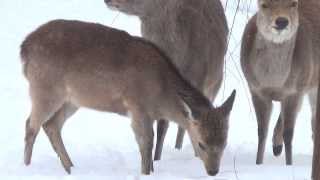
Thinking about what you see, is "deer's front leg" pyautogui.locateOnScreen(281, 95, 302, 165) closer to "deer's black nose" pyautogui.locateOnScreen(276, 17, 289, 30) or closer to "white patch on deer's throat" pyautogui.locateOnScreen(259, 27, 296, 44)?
"white patch on deer's throat" pyautogui.locateOnScreen(259, 27, 296, 44)

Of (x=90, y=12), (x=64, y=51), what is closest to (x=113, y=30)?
(x=64, y=51)

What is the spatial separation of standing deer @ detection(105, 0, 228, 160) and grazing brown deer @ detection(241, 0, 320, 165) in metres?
0.36

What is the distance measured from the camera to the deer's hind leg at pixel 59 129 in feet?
30.3

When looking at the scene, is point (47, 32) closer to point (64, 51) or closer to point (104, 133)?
point (64, 51)

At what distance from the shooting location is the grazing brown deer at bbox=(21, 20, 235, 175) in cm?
889

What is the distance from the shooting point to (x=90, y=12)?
62.9ft

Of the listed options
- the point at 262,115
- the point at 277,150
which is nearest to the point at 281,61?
the point at 262,115

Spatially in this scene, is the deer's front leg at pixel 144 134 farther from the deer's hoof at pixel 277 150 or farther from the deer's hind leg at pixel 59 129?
the deer's hoof at pixel 277 150

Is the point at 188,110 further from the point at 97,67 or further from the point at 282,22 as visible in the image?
the point at 282,22

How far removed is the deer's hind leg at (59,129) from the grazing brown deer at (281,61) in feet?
6.37

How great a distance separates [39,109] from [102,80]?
0.69m

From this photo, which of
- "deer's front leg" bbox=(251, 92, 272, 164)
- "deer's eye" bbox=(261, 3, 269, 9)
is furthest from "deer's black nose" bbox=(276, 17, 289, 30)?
"deer's front leg" bbox=(251, 92, 272, 164)

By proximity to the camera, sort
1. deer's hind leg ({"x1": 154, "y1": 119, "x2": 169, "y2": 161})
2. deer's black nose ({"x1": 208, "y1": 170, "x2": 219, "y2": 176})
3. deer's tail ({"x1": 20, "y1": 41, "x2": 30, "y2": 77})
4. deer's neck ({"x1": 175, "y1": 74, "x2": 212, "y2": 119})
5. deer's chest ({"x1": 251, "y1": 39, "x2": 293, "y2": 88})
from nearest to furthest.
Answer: deer's black nose ({"x1": 208, "y1": 170, "x2": 219, "y2": 176}) < deer's neck ({"x1": 175, "y1": 74, "x2": 212, "y2": 119}) < deer's tail ({"x1": 20, "y1": 41, "x2": 30, "y2": 77}) < deer's chest ({"x1": 251, "y1": 39, "x2": 293, "y2": 88}) < deer's hind leg ({"x1": 154, "y1": 119, "x2": 169, "y2": 161})

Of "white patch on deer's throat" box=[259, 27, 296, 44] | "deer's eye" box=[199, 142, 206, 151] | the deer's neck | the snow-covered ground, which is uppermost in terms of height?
"white patch on deer's throat" box=[259, 27, 296, 44]
